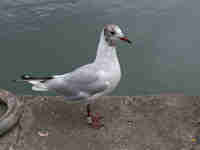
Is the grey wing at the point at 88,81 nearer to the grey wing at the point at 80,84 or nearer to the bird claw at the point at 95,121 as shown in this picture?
the grey wing at the point at 80,84

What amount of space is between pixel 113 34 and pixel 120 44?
371 centimetres

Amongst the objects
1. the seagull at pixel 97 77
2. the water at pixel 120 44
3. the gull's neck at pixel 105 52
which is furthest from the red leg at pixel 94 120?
the water at pixel 120 44

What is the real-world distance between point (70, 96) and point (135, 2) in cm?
566

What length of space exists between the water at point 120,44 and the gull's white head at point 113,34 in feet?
9.87

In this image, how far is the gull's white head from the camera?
135 inches

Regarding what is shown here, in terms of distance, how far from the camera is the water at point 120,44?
663cm

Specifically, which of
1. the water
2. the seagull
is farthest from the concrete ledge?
the water

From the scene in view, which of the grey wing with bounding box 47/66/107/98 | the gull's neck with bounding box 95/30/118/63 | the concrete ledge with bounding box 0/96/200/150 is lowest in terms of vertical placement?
the concrete ledge with bounding box 0/96/200/150

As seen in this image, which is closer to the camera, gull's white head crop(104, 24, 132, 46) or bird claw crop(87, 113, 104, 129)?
gull's white head crop(104, 24, 132, 46)

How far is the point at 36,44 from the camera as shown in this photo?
7.23 meters

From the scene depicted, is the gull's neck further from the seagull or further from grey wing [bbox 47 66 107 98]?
grey wing [bbox 47 66 107 98]

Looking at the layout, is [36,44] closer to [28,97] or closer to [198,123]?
[28,97]

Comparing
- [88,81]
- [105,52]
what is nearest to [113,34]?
[105,52]

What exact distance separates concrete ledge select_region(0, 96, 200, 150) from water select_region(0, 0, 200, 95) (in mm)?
2121
